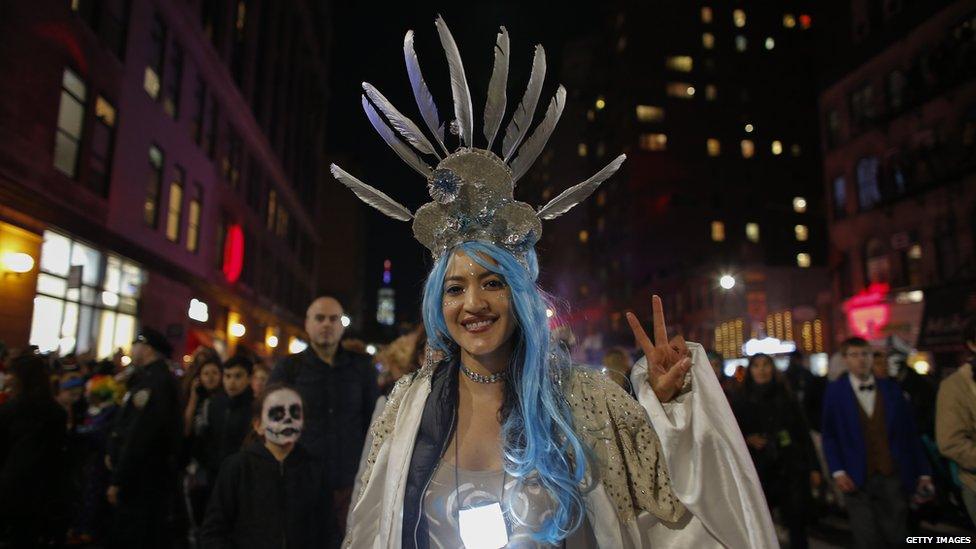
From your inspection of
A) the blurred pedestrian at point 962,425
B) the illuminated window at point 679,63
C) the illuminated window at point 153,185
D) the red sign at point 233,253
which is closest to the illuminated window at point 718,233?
the illuminated window at point 679,63

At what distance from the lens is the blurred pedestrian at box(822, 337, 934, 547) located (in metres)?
5.82

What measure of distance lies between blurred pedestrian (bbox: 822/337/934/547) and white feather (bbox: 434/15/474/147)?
5.47 metres

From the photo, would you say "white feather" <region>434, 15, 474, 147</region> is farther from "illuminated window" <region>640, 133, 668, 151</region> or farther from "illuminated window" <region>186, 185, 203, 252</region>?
"illuminated window" <region>640, 133, 668, 151</region>

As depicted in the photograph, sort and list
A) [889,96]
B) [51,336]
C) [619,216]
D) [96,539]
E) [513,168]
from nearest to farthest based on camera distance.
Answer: [513,168] < [96,539] < [51,336] < [889,96] < [619,216]

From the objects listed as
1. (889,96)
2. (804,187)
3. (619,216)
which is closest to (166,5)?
(889,96)

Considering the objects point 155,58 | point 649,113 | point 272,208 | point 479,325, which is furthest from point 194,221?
point 649,113

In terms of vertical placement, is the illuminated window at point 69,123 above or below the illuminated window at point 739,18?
below

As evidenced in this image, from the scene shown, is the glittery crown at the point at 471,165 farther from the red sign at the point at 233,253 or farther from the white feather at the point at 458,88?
the red sign at the point at 233,253

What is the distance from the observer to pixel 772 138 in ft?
183

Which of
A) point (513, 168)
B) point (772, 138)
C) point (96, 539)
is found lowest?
point (96, 539)

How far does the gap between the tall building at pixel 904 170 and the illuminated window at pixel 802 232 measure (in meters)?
25.6

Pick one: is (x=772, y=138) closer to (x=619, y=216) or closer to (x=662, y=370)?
(x=619, y=216)

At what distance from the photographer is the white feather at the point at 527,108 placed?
102 inches

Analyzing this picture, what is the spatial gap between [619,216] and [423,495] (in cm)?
6192
